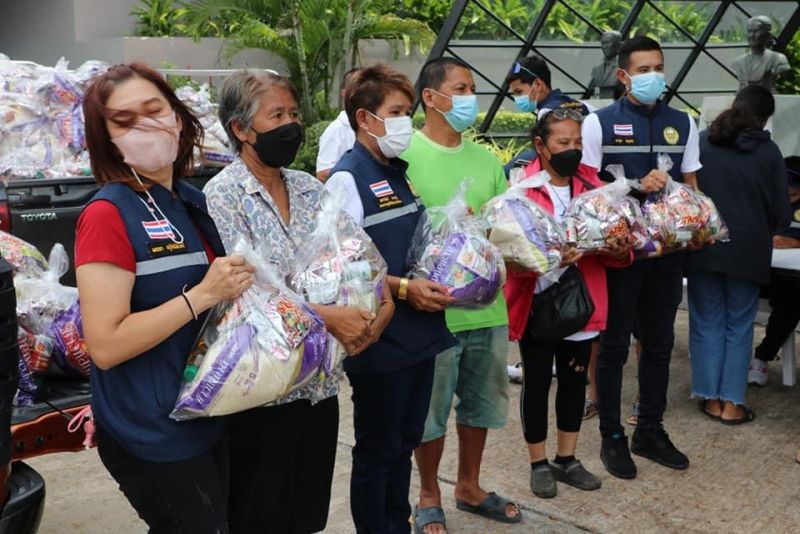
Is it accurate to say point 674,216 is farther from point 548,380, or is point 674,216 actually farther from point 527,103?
point 527,103

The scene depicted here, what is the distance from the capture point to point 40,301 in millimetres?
3578


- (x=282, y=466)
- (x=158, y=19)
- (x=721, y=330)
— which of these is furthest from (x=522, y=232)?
(x=158, y=19)

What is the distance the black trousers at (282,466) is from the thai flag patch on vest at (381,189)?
0.85 metres

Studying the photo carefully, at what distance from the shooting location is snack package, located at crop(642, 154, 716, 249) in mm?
4707

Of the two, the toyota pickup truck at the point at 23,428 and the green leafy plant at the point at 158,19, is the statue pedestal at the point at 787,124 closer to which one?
the toyota pickup truck at the point at 23,428

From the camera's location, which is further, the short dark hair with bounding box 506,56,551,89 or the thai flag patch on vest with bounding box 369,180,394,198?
the short dark hair with bounding box 506,56,551,89

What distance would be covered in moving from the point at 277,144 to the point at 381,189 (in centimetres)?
61

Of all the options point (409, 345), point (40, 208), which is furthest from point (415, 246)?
point (40, 208)

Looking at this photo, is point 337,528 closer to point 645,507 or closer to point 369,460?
point 369,460

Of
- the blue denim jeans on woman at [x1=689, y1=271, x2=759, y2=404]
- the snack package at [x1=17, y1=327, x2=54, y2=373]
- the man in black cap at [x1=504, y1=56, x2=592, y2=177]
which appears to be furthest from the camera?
the man in black cap at [x1=504, y1=56, x2=592, y2=177]

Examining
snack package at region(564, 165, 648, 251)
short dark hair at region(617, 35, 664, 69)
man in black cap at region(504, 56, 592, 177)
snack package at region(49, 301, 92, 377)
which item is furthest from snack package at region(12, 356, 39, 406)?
man in black cap at region(504, 56, 592, 177)

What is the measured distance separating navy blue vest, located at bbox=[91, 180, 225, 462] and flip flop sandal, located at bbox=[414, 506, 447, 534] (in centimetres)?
187

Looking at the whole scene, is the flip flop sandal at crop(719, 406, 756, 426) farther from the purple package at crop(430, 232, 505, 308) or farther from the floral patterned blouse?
the floral patterned blouse

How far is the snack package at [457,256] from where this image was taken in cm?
367
